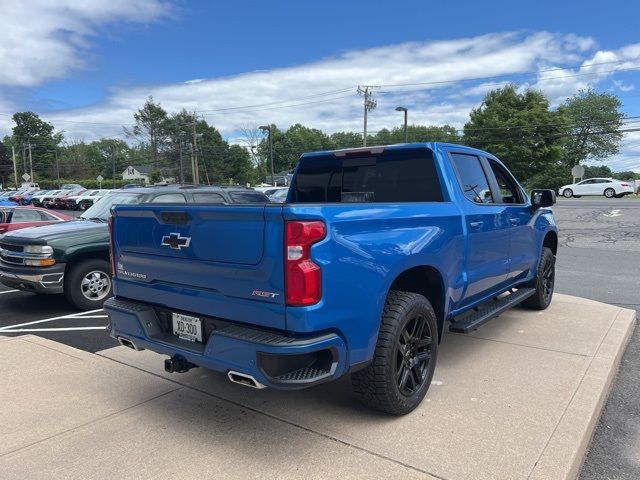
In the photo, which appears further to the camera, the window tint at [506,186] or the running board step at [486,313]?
A: the window tint at [506,186]

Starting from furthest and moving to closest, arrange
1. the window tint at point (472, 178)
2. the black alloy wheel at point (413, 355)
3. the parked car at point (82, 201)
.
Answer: the parked car at point (82, 201) → the window tint at point (472, 178) → the black alloy wheel at point (413, 355)

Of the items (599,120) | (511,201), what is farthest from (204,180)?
(511,201)

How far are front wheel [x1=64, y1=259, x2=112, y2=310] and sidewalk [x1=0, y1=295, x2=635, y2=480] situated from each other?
1863 millimetres

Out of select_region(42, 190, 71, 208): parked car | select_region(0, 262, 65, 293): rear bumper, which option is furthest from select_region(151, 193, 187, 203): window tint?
select_region(42, 190, 71, 208): parked car

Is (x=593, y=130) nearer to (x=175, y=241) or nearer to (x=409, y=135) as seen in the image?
(x=409, y=135)

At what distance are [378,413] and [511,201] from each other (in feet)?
9.95

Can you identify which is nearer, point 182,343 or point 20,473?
point 20,473

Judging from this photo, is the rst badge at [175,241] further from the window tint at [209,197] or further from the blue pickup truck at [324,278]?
the window tint at [209,197]

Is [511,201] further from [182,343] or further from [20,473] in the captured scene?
[20,473]

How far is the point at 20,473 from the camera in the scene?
2.85 m

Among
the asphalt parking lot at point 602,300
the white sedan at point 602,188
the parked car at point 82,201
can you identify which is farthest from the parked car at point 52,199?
the white sedan at point 602,188

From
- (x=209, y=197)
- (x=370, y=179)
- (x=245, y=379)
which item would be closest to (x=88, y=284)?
(x=209, y=197)

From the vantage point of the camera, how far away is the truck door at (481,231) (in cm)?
421

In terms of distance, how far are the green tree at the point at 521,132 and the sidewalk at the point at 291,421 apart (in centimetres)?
4829
